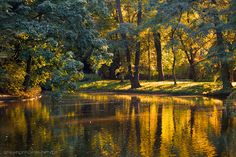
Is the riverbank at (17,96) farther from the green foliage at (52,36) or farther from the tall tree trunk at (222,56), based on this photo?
the tall tree trunk at (222,56)

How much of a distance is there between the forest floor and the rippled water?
12689 mm

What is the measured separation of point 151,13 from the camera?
5875 centimetres

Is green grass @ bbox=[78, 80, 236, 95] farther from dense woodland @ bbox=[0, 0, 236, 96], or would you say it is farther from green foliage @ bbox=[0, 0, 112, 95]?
green foliage @ bbox=[0, 0, 112, 95]

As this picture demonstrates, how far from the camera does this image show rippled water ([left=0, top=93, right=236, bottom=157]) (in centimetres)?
1878

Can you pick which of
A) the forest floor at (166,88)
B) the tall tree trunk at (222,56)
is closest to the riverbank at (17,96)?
the forest floor at (166,88)

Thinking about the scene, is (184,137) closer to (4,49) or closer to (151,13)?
(4,49)

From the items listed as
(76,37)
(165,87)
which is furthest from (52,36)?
(165,87)

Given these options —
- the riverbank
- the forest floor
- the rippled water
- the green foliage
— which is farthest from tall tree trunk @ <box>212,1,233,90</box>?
the green foliage

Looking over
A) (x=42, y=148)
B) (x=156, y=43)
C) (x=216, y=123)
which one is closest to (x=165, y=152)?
(x=42, y=148)

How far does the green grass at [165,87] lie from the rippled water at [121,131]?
43.6 ft

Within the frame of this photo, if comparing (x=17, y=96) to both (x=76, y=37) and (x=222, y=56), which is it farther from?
(x=76, y=37)

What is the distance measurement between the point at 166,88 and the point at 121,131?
31903 millimetres

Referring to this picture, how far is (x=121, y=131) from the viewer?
78.4 feet

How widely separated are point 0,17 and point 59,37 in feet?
10.8
